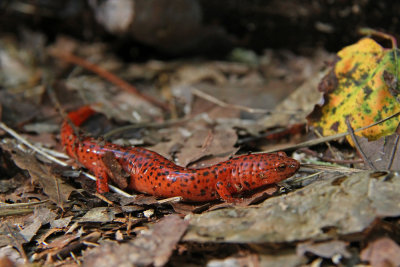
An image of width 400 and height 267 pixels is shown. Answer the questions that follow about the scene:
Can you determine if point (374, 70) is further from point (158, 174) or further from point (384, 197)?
point (158, 174)

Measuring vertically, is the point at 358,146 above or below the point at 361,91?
below

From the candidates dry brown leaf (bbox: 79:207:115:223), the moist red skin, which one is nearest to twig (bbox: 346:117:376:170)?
the moist red skin

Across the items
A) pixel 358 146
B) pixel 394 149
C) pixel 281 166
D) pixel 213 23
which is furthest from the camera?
pixel 213 23

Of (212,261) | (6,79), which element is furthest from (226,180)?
(6,79)

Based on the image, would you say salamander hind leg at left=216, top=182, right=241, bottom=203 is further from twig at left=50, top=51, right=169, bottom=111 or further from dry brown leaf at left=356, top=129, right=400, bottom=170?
twig at left=50, top=51, right=169, bottom=111

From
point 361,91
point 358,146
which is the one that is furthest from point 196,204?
point 361,91

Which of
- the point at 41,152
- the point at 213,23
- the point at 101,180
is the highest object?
the point at 213,23

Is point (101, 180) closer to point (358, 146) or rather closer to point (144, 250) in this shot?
point (144, 250)
